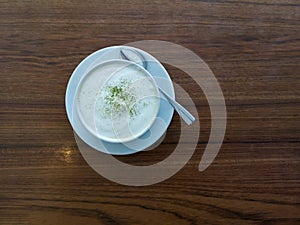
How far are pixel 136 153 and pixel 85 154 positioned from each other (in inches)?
4.6

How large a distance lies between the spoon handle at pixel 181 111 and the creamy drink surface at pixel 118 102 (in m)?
0.04

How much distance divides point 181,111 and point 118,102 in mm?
148

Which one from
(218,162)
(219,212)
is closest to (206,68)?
(218,162)

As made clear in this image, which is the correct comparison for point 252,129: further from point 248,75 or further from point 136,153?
point 136,153

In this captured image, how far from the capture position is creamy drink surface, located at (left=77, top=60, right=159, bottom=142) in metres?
0.95

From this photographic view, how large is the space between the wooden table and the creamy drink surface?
8 cm

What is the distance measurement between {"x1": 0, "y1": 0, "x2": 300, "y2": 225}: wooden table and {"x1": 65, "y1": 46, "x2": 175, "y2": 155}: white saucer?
0.04m

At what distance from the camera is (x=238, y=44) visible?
1.04m

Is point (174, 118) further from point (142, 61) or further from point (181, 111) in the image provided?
point (142, 61)

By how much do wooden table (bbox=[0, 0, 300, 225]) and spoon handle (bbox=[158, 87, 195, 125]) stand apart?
0.03 metres

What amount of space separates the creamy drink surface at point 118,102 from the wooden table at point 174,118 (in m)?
0.08

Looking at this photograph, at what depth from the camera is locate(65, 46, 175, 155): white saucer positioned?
3.17ft

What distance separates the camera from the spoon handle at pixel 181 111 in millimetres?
975

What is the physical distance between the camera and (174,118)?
1.01m
